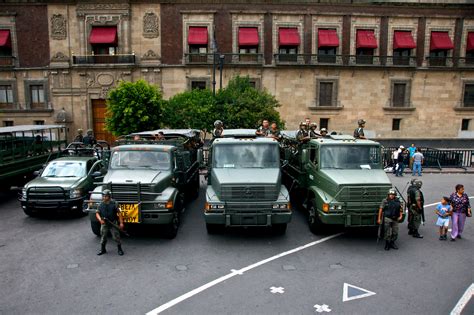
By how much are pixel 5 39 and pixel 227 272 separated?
101 feet

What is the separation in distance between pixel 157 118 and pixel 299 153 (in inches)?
466

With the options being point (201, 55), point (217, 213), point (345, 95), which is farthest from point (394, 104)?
point (217, 213)

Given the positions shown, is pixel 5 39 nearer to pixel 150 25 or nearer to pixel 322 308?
pixel 150 25

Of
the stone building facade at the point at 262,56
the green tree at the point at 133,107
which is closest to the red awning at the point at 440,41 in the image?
the stone building facade at the point at 262,56

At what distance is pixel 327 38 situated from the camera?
30.5 metres

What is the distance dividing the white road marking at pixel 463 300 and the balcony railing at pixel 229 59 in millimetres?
25149

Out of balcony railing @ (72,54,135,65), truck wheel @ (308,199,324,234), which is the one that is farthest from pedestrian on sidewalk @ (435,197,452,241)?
balcony railing @ (72,54,135,65)

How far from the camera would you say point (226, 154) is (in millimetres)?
11148

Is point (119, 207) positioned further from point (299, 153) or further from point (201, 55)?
point (201, 55)

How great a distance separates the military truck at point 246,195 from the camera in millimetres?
9844

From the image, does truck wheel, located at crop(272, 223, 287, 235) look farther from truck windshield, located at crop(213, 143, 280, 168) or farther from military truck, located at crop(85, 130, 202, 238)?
military truck, located at crop(85, 130, 202, 238)

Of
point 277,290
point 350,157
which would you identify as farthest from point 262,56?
point 277,290

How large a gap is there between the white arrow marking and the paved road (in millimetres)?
70

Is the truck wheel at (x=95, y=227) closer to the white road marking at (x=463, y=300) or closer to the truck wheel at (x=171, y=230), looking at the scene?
the truck wheel at (x=171, y=230)
